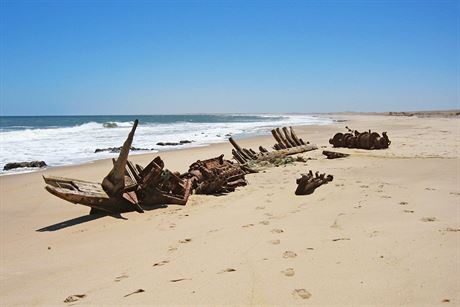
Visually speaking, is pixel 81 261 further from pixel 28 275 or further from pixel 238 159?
pixel 238 159

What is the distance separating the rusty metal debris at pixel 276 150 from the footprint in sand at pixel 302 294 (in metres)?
6.78

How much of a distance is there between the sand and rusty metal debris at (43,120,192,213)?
0.82ft

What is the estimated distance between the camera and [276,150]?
38.9 feet

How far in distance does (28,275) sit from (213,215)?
2547 mm

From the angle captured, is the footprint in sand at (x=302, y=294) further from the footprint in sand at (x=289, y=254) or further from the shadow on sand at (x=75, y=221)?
the shadow on sand at (x=75, y=221)

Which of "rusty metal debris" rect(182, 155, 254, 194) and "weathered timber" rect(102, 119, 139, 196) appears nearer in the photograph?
"weathered timber" rect(102, 119, 139, 196)

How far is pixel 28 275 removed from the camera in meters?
3.82

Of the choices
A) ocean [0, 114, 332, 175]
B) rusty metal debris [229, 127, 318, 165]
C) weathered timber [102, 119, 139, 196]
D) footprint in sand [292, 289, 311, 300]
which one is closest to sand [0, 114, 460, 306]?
footprint in sand [292, 289, 311, 300]

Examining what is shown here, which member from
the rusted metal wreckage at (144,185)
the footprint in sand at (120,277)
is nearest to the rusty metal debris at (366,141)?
the rusted metal wreckage at (144,185)

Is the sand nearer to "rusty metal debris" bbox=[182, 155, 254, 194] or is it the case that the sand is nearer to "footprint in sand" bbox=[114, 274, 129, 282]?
"footprint in sand" bbox=[114, 274, 129, 282]

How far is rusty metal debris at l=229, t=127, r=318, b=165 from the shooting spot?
32.8 feet

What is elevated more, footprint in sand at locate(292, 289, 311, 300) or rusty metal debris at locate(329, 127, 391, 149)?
rusty metal debris at locate(329, 127, 391, 149)

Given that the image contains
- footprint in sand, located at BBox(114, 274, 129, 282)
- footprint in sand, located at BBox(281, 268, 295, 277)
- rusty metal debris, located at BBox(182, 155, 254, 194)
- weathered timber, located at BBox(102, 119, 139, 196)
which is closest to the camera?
footprint in sand, located at BBox(281, 268, 295, 277)

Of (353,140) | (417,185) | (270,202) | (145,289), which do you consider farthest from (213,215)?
(353,140)
